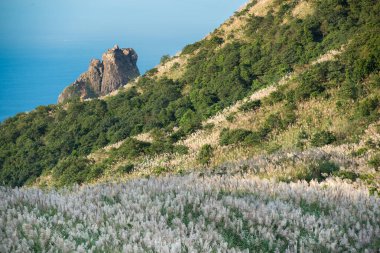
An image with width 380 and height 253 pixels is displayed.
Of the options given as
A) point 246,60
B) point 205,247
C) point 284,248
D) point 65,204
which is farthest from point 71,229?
point 246,60

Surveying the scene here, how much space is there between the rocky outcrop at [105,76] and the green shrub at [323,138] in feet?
357

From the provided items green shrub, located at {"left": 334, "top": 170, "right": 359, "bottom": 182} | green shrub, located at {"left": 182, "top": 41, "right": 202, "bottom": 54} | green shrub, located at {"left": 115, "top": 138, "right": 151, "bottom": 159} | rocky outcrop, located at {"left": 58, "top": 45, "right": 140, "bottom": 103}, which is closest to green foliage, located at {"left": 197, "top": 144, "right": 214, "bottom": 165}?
green shrub, located at {"left": 115, "top": 138, "right": 151, "bottom": 159}

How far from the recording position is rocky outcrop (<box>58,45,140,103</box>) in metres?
127

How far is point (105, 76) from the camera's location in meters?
128

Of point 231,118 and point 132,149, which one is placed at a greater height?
point 132,149

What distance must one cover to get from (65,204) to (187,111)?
4493 centimetres

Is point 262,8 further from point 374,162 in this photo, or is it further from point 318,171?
point 318,171

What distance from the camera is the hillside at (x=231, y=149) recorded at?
5844 millimetres

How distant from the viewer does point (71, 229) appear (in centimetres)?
570

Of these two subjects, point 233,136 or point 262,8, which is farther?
point 262,8

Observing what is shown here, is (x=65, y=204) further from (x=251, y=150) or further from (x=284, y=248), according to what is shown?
(x=251, y=150)

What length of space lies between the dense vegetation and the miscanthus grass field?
16032mm

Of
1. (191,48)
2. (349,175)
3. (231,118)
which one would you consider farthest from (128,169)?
(191,48)

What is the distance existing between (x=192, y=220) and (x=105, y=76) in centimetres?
12624
